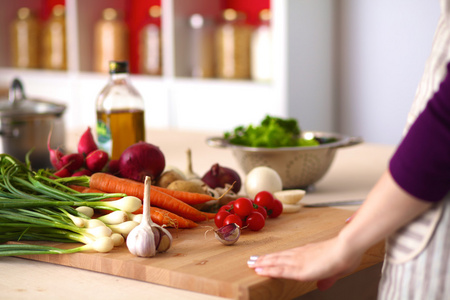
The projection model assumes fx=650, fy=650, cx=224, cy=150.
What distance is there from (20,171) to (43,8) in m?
4.08

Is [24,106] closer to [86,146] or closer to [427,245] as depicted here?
[86,146]

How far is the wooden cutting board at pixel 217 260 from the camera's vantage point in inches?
34.5

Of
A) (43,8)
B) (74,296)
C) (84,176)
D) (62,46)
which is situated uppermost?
(43,8)

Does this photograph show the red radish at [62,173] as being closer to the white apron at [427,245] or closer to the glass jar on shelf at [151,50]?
the white apron at [427,245]

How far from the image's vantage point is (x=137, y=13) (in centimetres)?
441

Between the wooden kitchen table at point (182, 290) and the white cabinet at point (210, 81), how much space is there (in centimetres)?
130

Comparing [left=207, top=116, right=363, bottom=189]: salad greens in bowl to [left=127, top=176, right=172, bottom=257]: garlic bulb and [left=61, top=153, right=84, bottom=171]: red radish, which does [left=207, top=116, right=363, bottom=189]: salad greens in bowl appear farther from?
[left=127, top=176, right=172, bottom=257]: garlic bulb

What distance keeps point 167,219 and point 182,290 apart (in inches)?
8.9

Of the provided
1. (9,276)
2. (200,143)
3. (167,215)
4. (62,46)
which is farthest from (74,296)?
(62,46)

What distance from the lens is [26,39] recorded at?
446cm

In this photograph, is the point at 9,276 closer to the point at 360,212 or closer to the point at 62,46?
the point at 360,212

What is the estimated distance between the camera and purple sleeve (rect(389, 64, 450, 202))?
29.3 inches


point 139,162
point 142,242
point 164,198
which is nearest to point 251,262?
point 142,242

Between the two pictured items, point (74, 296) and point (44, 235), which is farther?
point (44, 235)
